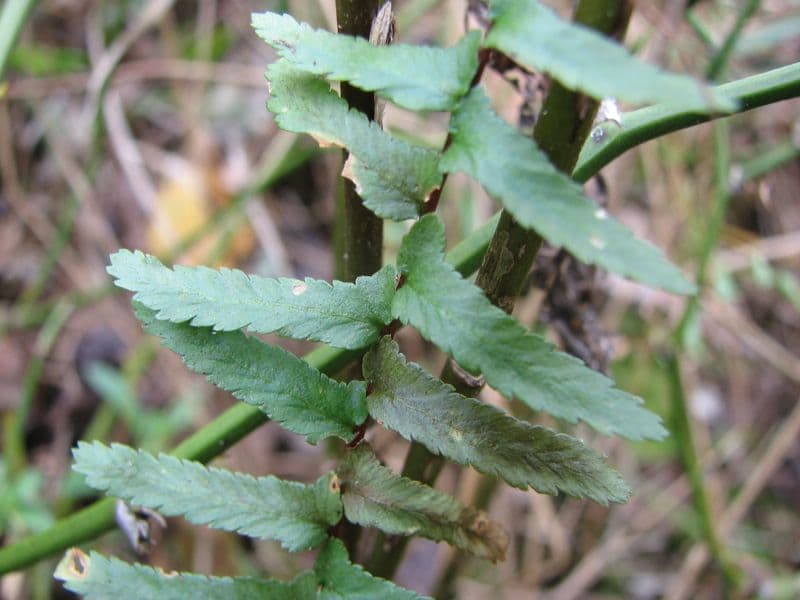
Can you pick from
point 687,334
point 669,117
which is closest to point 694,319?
point 687,334

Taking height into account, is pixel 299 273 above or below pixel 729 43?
below

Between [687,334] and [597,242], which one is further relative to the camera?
[687,334]

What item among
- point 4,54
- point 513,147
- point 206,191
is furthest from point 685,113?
point 206,191

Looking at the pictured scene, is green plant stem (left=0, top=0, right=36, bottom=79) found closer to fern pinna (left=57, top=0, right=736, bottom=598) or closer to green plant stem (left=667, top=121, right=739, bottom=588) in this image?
fern pinna (left=57, top=0, right=736, bottom=598)

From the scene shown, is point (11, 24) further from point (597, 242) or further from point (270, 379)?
point (597, 242)

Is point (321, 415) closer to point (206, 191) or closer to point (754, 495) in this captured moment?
point (754, 495)

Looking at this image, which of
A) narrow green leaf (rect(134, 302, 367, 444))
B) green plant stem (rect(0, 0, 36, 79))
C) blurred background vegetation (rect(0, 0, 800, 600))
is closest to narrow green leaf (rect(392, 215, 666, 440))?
narrow green leaf (rect(134, 302, 367, 444))
